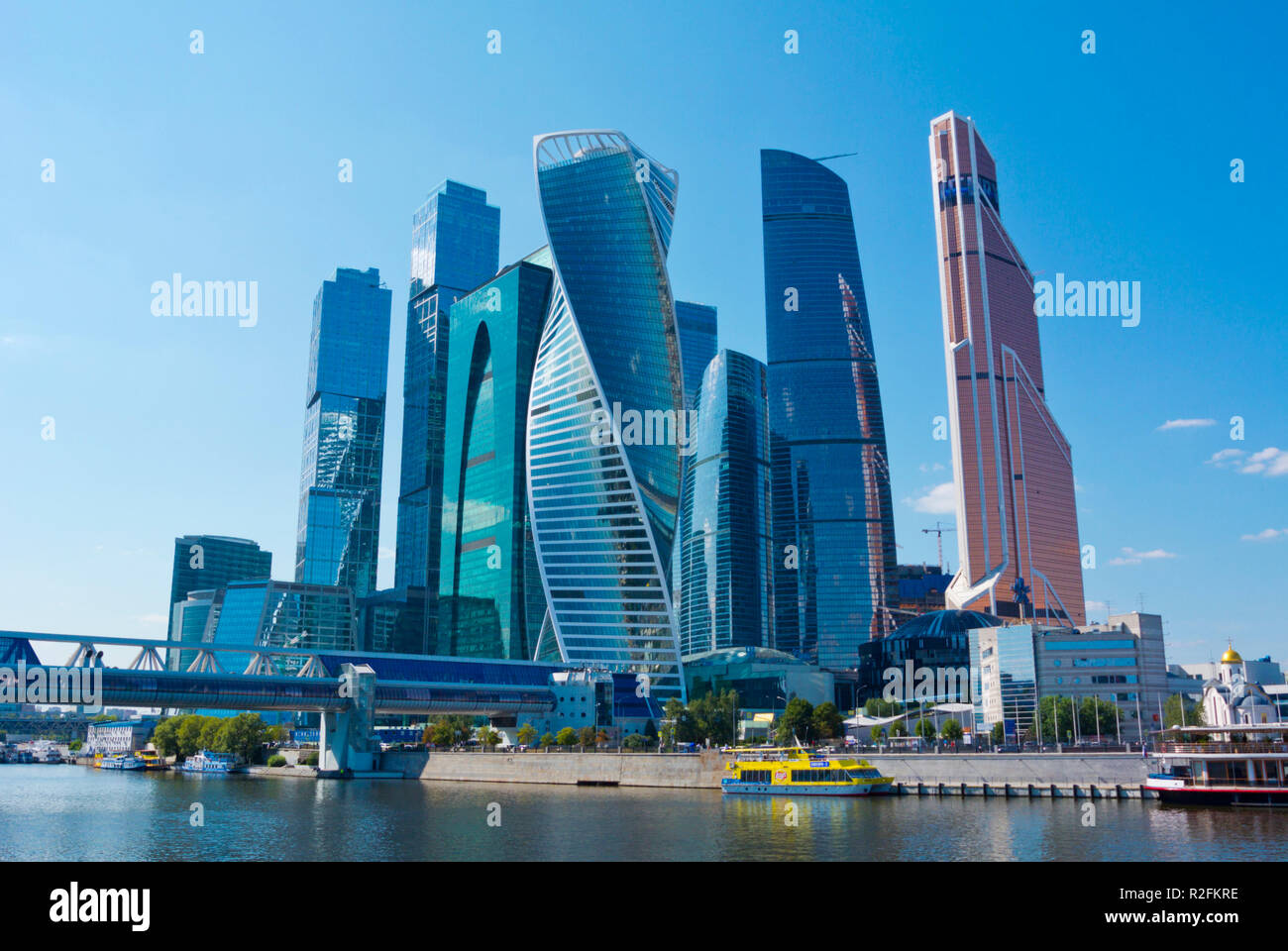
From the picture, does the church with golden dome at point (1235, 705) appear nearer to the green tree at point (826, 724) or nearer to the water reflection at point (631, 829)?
the water reflection at point (631, 829)

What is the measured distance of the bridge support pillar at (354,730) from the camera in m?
138

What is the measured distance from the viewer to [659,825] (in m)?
65.6

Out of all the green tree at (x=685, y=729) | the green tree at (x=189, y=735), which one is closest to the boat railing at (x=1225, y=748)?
the green tree at (x=685, y=729)

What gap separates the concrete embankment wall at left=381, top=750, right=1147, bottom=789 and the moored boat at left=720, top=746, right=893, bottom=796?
4279 mm

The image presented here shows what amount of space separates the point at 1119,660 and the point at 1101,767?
6622cm

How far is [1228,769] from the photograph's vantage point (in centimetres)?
7625

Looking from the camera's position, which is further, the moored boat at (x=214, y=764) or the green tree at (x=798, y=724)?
the moored boat at (x=214, y=764)

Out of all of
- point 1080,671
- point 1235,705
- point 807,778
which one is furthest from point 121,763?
point 1235,705

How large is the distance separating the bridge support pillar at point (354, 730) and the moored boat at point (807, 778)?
61.7 m

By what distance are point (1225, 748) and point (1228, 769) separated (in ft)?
5.24

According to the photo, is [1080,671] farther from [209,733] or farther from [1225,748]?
[209,733]

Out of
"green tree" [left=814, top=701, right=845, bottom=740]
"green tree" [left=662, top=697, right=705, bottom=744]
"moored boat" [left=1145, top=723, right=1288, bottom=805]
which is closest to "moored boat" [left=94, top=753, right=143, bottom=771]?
"green tree" [left=662, top=697, right=705, bottom=744]
